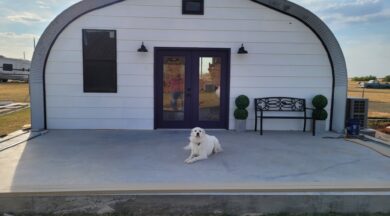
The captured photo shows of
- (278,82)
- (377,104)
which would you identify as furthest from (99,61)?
(377,104)

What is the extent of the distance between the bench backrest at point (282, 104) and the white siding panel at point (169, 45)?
0.16 metres

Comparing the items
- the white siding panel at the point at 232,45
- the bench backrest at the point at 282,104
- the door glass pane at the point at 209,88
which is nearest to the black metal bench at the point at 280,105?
the bench backrest at the point at 282,104

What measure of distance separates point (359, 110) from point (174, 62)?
471 cm

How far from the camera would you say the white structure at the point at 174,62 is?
23.0 feet

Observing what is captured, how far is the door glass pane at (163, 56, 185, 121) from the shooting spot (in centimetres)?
727

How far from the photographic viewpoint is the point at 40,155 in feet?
16.0

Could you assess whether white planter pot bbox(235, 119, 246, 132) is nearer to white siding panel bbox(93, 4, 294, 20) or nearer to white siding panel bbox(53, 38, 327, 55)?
white siding panel bbox(53, 38, 327, 55)

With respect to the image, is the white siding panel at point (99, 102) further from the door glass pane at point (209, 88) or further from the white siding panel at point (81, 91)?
the door glass pane at point (209, 88)

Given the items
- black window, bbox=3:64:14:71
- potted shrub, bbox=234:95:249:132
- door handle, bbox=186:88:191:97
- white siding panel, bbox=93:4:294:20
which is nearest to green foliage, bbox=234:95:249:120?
potted shrub, bbox=234:95:249:132

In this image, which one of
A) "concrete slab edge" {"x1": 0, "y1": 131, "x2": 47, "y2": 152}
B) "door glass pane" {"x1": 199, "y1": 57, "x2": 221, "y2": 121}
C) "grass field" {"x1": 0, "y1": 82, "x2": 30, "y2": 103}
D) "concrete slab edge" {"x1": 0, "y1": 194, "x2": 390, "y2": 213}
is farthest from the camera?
"grass field" {"x1": 0, "y1": 82, "x2": 30, "y2": 103}

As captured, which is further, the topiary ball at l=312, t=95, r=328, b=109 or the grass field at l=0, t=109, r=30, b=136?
the grass field at l=0, t=109, r=30, b=136

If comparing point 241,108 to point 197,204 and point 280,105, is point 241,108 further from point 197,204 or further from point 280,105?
point 197,204

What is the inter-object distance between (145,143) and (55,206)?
2.77 meters

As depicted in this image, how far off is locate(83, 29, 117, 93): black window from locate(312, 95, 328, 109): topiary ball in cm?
473
